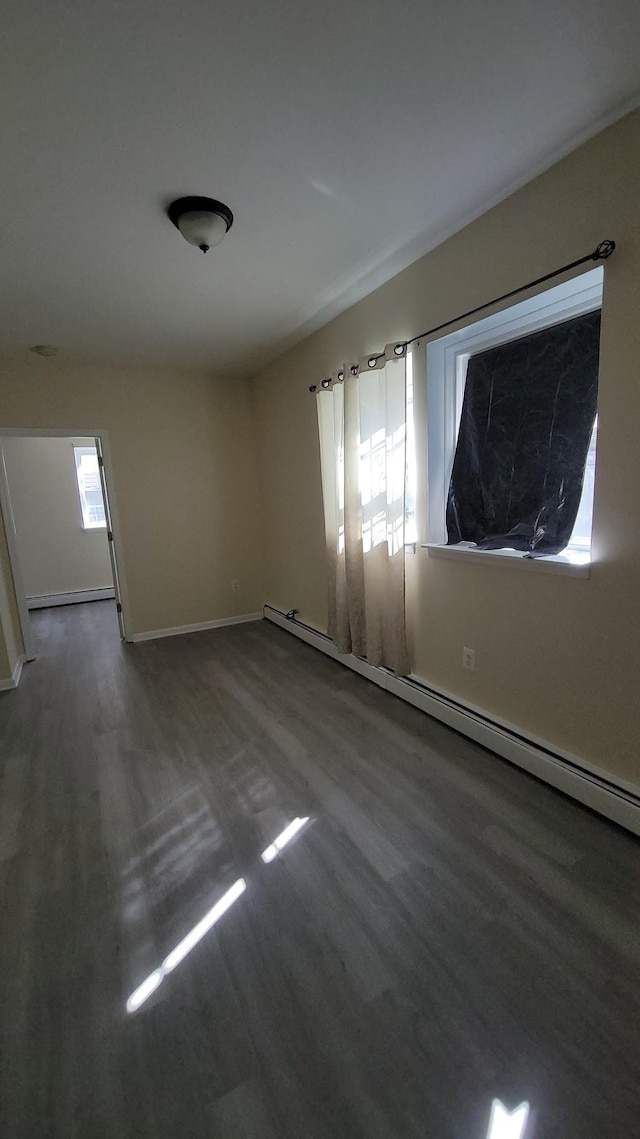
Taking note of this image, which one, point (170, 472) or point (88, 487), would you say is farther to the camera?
point (88, 487)

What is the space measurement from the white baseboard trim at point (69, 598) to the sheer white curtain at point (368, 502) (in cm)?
414

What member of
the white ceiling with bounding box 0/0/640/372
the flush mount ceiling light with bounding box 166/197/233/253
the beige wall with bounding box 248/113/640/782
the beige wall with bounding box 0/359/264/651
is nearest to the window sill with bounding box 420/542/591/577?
the beige wall with bounding box 248/113/640/782

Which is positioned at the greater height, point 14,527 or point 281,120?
point 281,120

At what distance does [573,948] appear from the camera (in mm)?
1315

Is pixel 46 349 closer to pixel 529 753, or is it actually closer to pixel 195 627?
pixel 195 627

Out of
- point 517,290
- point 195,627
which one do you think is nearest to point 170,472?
point 195,627

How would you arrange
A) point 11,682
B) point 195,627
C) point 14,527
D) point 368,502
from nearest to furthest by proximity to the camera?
point 368,502 < point 11,682 < point 14,527 < point 195,627

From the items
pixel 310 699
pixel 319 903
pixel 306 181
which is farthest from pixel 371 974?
pixel 306 181

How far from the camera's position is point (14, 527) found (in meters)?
3.89

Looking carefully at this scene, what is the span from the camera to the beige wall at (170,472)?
388 cm

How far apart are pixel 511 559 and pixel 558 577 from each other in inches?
8.8

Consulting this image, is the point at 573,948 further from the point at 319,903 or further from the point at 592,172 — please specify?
the point at 592,172

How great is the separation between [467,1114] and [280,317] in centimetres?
369

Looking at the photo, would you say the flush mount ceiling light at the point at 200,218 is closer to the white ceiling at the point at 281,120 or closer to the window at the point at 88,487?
the white ceiling at the point at 281,120
